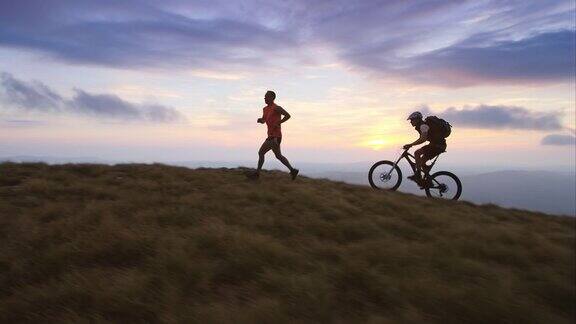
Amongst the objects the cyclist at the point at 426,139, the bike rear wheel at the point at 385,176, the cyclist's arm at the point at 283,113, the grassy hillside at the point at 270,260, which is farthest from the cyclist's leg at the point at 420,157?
the cyclist's arm at the point at 283,113

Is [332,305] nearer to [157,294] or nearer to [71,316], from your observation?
[157,294]

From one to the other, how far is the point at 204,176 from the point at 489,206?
8116mm

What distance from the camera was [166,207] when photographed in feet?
32.4

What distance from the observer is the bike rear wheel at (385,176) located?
1448 cm

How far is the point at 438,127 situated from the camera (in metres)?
12.8

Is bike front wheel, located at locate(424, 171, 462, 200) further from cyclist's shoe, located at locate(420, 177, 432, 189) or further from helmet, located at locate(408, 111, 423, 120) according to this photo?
helmet, located at locate(408, 111, 423, 120)

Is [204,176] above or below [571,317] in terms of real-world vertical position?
above

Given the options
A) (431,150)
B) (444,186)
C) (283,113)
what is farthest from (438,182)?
(283,113)

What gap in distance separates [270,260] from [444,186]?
8350mm

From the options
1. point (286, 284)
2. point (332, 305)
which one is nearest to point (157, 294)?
point (286, 284)

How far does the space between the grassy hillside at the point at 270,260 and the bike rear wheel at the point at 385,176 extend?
307cm

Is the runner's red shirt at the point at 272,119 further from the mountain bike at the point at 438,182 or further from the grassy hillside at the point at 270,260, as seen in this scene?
the mountain bike at the point at 438,182

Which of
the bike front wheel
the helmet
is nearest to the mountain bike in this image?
the bike front wheel

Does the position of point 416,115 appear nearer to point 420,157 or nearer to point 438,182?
point 420,157
